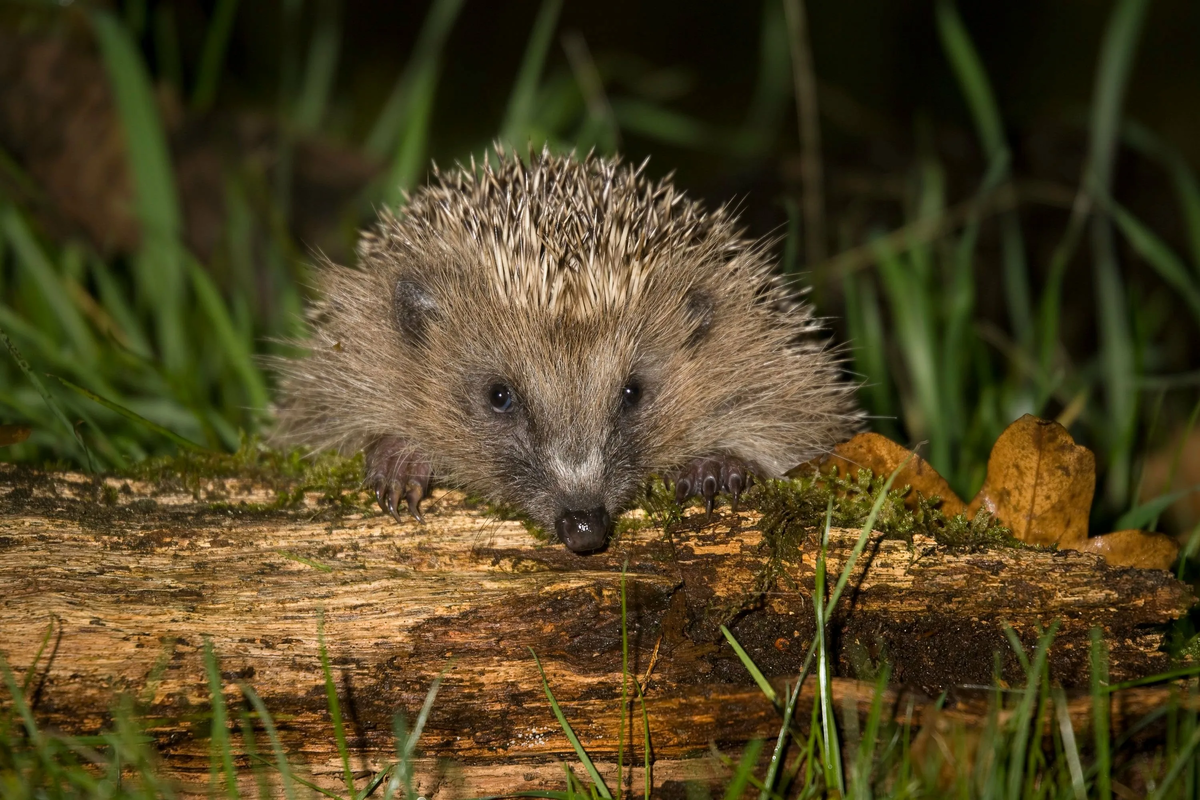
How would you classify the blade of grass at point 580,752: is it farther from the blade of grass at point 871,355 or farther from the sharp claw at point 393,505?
the blade of grass at point 871,355

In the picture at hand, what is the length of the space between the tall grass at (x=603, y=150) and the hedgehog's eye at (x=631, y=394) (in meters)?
0.83

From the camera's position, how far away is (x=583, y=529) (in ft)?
6.63

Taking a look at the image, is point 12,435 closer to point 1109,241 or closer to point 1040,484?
point 1040,484

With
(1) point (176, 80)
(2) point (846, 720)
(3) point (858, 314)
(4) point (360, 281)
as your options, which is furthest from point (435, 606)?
(1) point (176, 80)

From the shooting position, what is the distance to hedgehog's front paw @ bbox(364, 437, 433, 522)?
2.24 meters

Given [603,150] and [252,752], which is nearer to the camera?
[252,752]

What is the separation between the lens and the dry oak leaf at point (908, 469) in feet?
6.97

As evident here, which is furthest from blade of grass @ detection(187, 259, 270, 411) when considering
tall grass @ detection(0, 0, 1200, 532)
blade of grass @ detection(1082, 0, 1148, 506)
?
blade of grass @ detection(1082, 0, 1148, 506)

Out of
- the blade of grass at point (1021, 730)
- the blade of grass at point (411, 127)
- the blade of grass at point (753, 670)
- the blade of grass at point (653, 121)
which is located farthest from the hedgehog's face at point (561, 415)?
the blade of grass at point (653, 121)

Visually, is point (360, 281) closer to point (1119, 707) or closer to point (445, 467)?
point (445, 467)

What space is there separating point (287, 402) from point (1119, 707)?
2.22 m

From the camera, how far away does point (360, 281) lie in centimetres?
278

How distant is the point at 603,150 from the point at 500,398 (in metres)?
2.69

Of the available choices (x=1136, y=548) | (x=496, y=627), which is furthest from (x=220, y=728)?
(x=1136, y=548)
